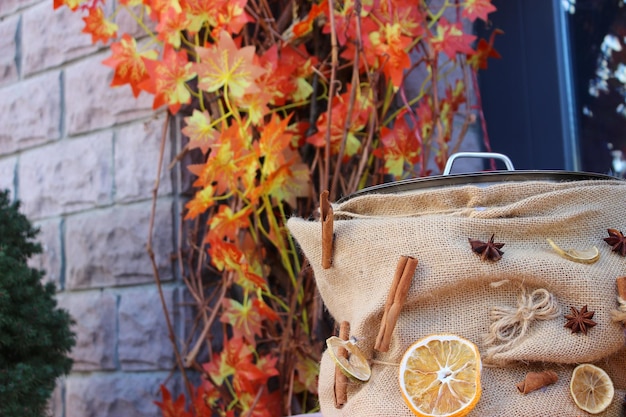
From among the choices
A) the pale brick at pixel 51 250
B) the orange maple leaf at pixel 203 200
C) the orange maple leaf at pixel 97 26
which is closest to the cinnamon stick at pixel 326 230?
the orange maple leaf at pixel 203 200

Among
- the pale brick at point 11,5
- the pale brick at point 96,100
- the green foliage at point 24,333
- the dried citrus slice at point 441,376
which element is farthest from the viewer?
the pale brick at point 11,5

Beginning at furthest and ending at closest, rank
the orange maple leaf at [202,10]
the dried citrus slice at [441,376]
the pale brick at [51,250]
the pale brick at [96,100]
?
the pale brick at [51,250]
the pale brick at [96,100]
the orange maple leaf at [202,10]
the dried citrus slice at [441,376]

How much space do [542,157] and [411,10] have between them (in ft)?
1.82

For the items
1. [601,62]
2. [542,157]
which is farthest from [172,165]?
[601,62]

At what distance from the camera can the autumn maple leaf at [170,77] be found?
1.25 meters

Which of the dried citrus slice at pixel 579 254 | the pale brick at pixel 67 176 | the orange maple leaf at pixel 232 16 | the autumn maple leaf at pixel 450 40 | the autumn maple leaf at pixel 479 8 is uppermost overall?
the autumn maple leaf at pixel 479 8

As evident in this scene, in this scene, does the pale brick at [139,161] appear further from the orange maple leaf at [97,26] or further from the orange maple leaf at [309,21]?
the orange maple leaf at [309,21]

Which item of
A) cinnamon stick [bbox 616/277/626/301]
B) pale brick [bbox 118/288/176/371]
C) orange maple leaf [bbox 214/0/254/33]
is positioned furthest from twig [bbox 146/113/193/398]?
cinnamon stick [bbox 616/277/626/301]

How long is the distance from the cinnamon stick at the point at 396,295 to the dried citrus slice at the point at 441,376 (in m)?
0.03

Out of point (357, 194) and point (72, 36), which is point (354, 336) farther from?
point (72, 36)

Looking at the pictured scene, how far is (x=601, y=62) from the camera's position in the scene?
1.56 meters

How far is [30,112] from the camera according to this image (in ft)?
5.72

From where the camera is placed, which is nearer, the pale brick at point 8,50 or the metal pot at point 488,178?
the metal pot at point 488,178

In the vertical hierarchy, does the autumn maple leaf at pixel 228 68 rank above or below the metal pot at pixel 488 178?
above
